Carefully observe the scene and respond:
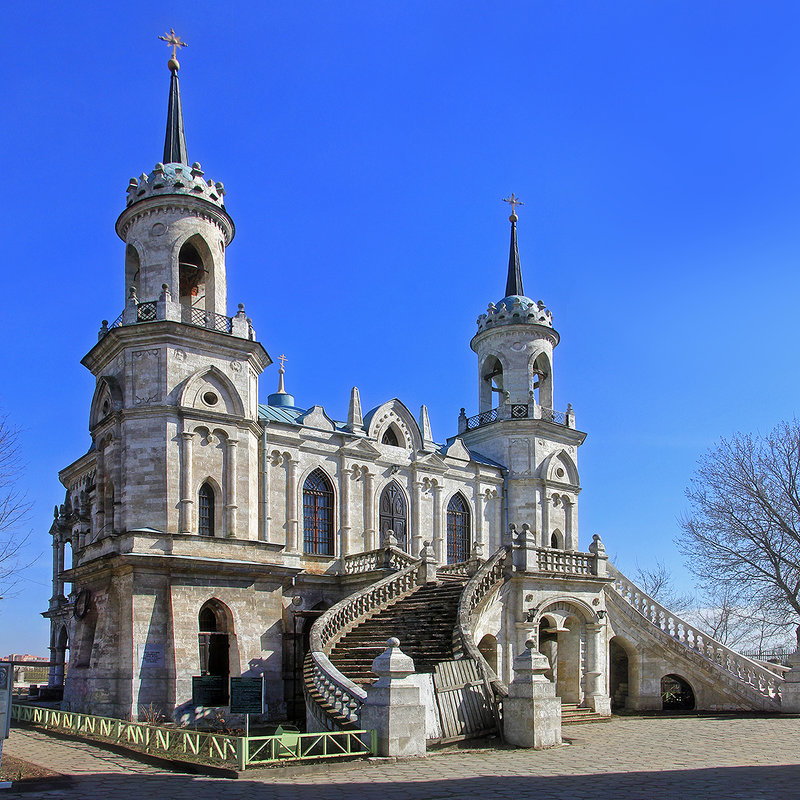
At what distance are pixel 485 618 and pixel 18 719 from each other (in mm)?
12985

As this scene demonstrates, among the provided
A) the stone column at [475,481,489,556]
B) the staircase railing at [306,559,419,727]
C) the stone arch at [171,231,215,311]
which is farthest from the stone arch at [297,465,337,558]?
the stone column at [475,481,489,556]

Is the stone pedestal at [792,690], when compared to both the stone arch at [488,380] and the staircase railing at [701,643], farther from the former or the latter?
the stone arch at [488,380]

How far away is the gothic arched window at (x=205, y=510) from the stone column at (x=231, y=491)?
52cm

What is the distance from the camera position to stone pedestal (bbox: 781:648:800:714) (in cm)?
2534

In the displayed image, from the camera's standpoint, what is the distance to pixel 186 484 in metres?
25.0

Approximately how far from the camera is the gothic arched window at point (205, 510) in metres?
25.7

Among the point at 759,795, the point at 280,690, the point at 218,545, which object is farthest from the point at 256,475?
the point at 759,795

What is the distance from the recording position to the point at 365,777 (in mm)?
13430

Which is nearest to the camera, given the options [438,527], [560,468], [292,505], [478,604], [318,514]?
[478,604]

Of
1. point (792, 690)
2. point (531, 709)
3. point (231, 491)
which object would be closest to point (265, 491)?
point (231, 491)

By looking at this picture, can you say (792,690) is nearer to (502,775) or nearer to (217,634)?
(502,775)

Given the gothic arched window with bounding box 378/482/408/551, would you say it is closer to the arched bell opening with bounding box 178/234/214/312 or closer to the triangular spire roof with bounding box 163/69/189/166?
the arched bell opening with bounding box 178/234/214/312

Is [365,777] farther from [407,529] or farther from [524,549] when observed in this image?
[407,529]

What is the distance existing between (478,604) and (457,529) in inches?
431
